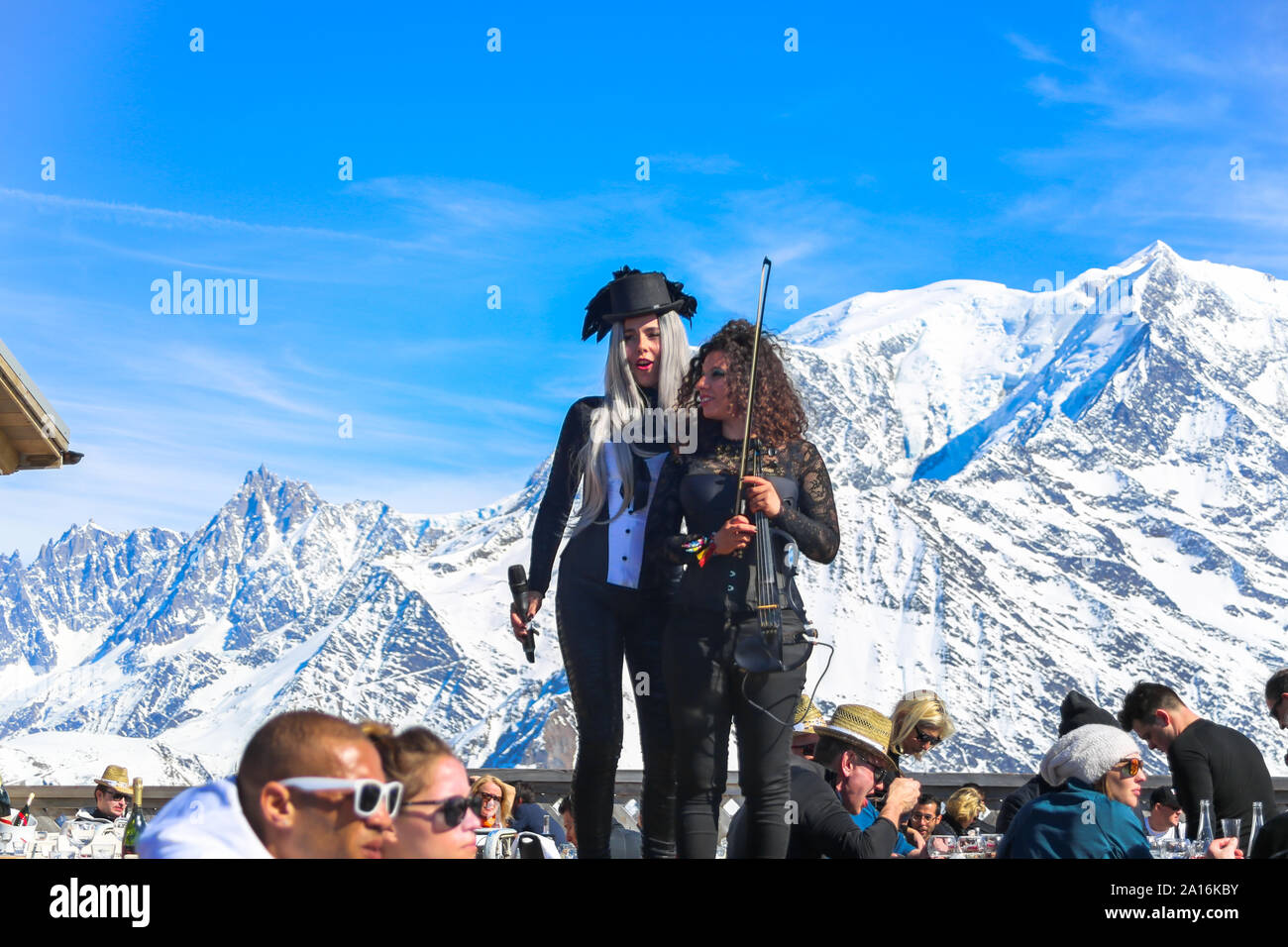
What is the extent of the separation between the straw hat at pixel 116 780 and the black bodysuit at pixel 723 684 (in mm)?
5141

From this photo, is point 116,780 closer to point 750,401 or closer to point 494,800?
point 494,800

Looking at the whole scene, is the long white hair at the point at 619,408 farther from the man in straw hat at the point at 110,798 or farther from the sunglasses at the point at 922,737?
the man in straw hat at the point at 110,798

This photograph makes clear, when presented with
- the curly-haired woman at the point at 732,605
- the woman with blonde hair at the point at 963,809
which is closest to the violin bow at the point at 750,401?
the curly-haired woman at the point at 732,605

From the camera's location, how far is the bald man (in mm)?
2514

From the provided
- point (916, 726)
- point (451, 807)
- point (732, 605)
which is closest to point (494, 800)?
point (916, 726)

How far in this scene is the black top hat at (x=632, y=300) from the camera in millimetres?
6004

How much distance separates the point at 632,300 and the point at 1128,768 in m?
2.71

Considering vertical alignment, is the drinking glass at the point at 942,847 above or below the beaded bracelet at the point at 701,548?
below

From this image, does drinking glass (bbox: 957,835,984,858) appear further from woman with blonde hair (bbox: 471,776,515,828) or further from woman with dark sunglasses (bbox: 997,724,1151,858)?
woman with blonde hair (bbox: 471,776,515,828)

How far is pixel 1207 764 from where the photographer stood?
6543mm

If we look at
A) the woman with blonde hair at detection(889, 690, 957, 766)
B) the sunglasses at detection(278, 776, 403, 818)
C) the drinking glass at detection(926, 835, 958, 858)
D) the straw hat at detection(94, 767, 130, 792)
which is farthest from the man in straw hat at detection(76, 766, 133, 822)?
the sunglasses at detection(278, 776, 403, 818)
